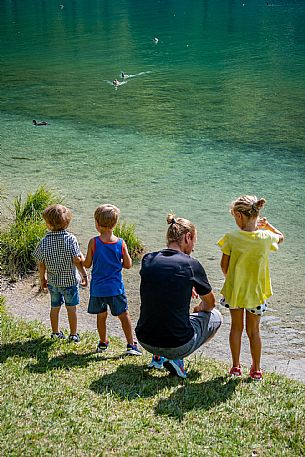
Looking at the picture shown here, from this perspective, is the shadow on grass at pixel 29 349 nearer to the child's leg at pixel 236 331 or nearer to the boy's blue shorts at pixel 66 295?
the boy's blue shorts at pixel 66 295

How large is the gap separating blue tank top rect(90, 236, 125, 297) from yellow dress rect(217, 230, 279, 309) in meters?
0.83

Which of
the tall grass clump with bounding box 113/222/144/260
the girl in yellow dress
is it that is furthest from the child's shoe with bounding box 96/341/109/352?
the tall grass clump with bounding box 113/222/144/260

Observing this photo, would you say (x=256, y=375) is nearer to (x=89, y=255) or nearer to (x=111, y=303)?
(x=111, y=303)

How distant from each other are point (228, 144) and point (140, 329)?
32.9 ft

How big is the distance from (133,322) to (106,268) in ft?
5.02

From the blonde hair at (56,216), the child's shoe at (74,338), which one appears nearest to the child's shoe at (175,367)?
the child's shoe at (74,338)

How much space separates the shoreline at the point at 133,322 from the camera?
536 centimetres

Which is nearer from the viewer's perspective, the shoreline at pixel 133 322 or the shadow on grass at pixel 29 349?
the shadow on grass at pixel 29 349

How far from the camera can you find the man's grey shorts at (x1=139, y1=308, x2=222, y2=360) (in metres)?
4.24

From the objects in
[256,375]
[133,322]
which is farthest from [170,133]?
[256,375]

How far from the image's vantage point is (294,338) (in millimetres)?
5945

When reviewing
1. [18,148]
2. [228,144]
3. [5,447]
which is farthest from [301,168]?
[5,447]

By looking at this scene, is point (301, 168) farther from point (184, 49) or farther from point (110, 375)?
point (184, 49)

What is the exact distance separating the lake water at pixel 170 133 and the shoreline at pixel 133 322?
0.16 meters
